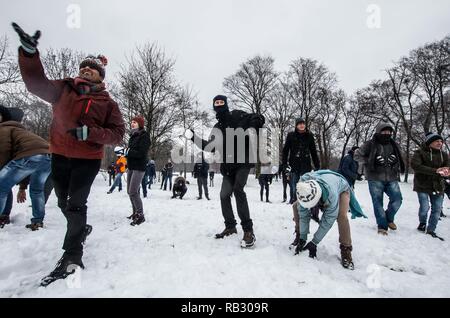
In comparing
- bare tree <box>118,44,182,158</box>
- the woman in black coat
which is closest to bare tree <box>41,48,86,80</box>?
bare tree <box>118,44,182,158</box>

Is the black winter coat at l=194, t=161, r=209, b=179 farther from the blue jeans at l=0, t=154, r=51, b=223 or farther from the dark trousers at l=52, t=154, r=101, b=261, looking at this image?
the dark trousers at l=52, t=154, r=101, b=261

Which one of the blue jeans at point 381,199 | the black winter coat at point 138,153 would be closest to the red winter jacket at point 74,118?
the black winter coat at point 138,153

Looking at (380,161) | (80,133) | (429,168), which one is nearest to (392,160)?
(380,161)

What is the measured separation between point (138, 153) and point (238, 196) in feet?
7.79

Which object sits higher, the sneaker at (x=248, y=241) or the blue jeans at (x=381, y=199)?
the blue jeans at (x=381, y=199)

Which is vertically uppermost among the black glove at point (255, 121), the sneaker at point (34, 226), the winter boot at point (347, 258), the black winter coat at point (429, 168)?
the black glove at point (255, 121)

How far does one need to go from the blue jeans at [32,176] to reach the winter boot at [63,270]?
193 centimetres

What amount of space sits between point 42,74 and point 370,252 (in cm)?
437

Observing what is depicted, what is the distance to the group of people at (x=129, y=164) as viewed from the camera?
2373mm

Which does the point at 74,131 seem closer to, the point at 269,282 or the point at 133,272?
the point at 133,272

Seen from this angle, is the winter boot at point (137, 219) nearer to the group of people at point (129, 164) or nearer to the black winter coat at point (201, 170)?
the group of people at point (129, 164)

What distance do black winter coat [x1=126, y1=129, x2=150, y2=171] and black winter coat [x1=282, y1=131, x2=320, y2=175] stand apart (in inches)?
132

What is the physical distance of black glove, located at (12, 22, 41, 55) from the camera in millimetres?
1832

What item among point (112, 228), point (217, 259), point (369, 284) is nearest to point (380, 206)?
point (369, 284)
